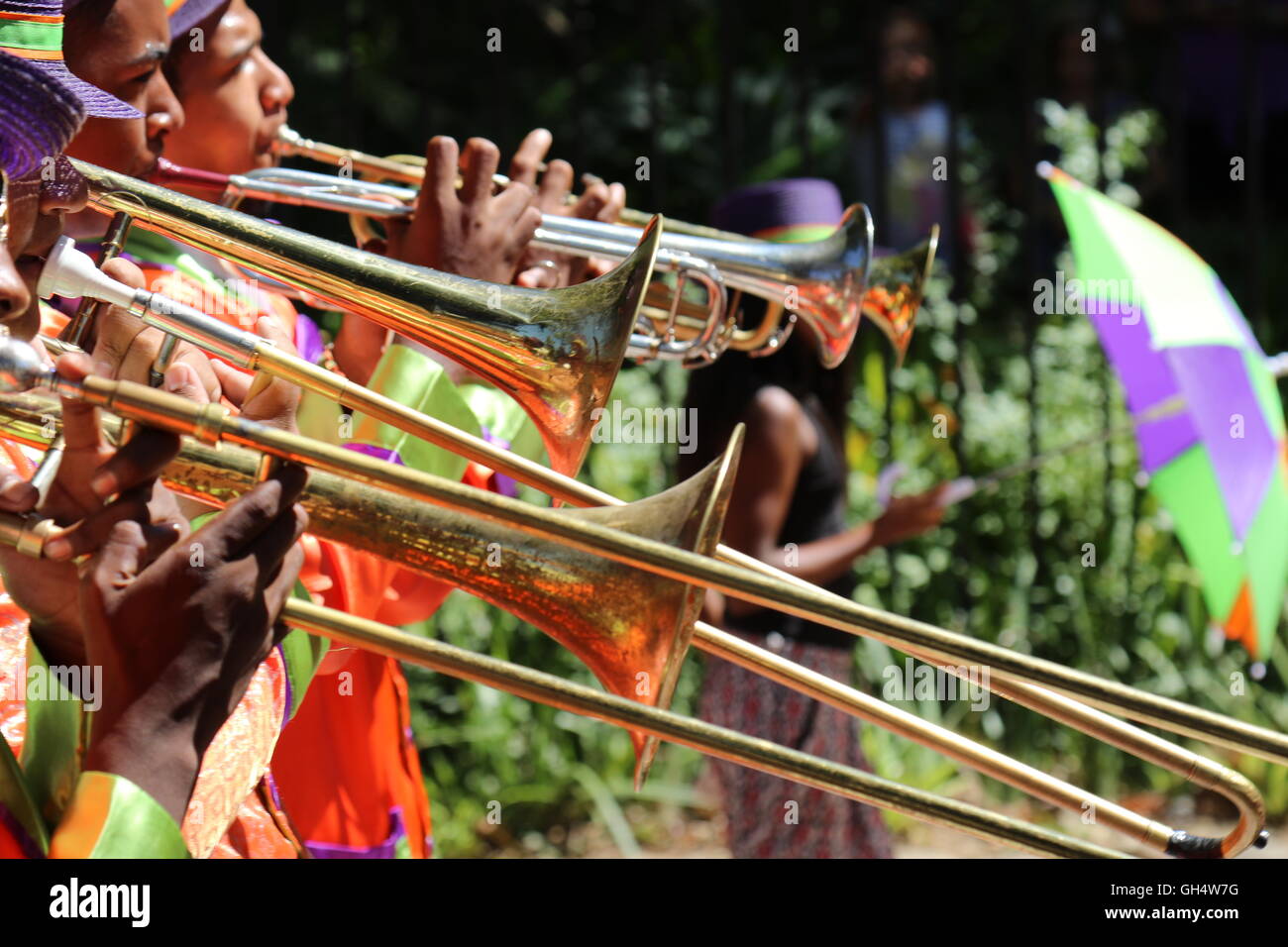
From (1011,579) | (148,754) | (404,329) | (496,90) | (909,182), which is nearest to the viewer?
(148,754)

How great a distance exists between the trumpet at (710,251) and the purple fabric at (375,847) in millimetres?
782

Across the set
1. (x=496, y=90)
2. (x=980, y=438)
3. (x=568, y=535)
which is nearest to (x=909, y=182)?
(x=980, y=438)

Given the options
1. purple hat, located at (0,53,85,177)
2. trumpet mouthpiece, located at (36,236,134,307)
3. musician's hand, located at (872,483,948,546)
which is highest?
purple hat, located at (0,53,85,177)

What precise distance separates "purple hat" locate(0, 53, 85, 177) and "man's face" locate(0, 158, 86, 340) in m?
0.04

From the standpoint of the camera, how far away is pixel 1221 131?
6914 millimetres

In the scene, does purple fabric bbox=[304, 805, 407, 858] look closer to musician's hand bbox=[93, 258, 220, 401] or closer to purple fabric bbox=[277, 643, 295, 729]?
purple fabric bbox=[277, 643, 295, 729]

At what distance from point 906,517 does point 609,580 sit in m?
2.08

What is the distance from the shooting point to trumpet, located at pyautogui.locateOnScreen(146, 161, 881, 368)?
2.24 meters

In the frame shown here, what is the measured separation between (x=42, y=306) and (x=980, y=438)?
3770 millimetres

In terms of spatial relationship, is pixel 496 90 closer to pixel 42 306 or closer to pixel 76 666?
pixel 42 306

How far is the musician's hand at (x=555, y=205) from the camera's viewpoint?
2.25 metres

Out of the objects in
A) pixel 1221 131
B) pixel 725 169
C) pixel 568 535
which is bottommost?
pixel 568 535

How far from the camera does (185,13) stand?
2.02 metres

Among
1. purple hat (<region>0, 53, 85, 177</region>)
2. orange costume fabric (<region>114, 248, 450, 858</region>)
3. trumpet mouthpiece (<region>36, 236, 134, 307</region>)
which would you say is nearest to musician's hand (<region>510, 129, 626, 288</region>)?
orange costume fabric (<region>114, 248, 450, 858</region>)
